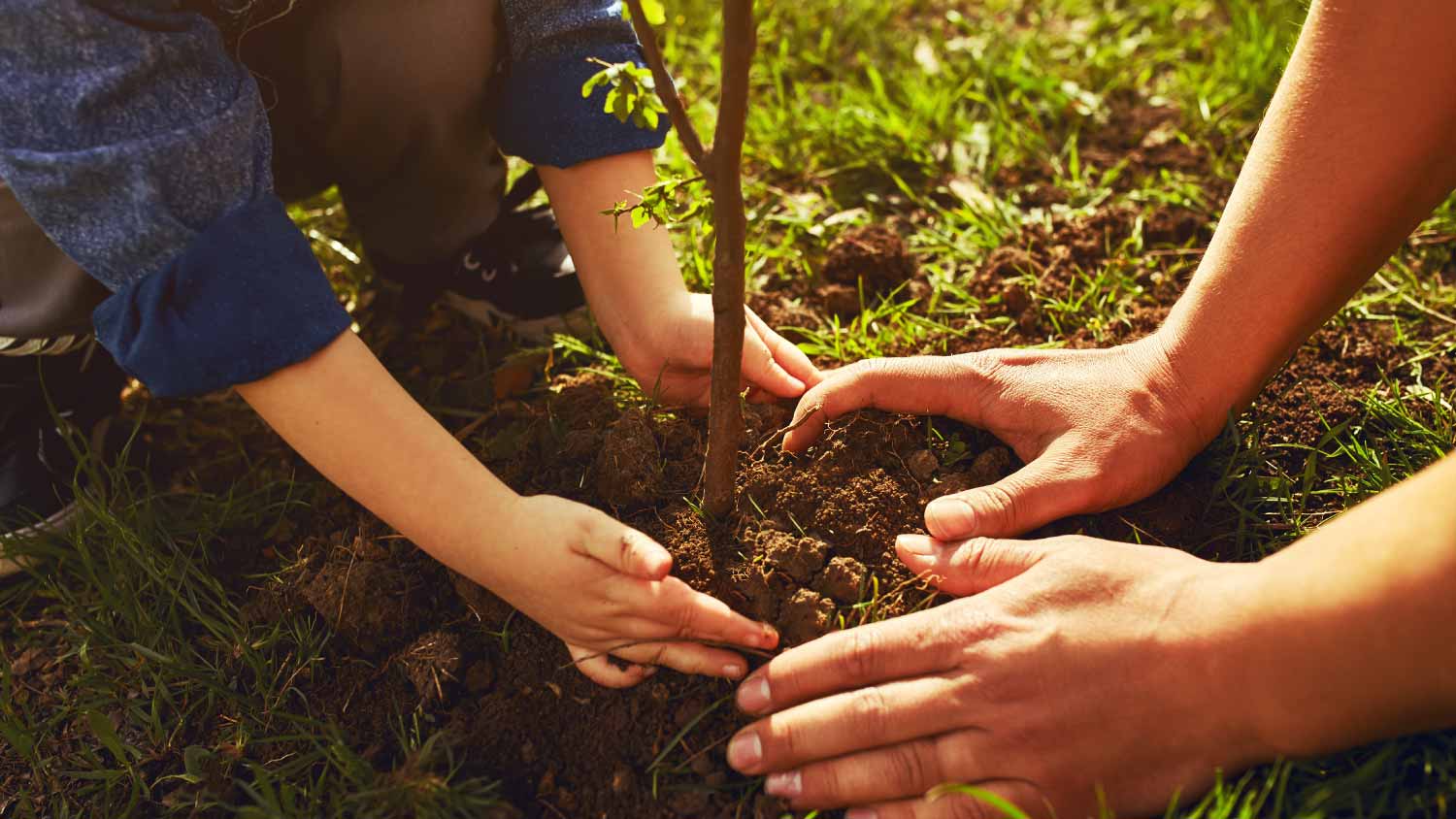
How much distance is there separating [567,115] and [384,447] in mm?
874

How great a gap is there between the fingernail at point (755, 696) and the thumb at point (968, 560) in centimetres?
35

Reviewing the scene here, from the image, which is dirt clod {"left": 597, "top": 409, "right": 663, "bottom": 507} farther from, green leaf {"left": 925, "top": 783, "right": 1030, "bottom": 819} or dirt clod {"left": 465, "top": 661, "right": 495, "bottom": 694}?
green leaf {"left": 925, "top": 783, "right": 1030, "bottom": 819}

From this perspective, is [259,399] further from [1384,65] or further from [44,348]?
[1384,65]

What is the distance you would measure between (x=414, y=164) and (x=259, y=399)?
949 mm

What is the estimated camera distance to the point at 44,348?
7.37 feet

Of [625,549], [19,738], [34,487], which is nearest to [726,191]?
[625,549]

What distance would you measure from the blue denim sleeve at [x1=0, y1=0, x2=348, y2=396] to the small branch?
663 millimetres

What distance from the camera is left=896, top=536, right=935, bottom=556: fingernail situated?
1.82 meters

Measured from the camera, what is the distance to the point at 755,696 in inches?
66.1

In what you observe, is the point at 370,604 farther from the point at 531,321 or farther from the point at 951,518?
the point at 951,518

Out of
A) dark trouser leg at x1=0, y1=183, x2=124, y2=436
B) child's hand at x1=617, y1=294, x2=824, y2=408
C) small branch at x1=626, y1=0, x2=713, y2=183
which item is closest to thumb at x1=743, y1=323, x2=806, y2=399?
child's hand at x1=617, y1=294, x2=824, y2=408

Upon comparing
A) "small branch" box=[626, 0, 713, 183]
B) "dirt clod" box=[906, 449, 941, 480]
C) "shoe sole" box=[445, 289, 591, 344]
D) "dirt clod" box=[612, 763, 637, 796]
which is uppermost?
"small branch" box=[626, 0, 713, 183]

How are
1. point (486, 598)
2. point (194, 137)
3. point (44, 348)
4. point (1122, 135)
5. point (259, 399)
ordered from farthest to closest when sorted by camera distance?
1. point (1122, 135)
2. point (44, 348)
3. point (486, 598)
4. point (259, 399)
5. point (194, 137)

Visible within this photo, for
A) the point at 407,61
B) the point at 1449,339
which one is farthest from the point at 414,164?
the point at 1449,339
